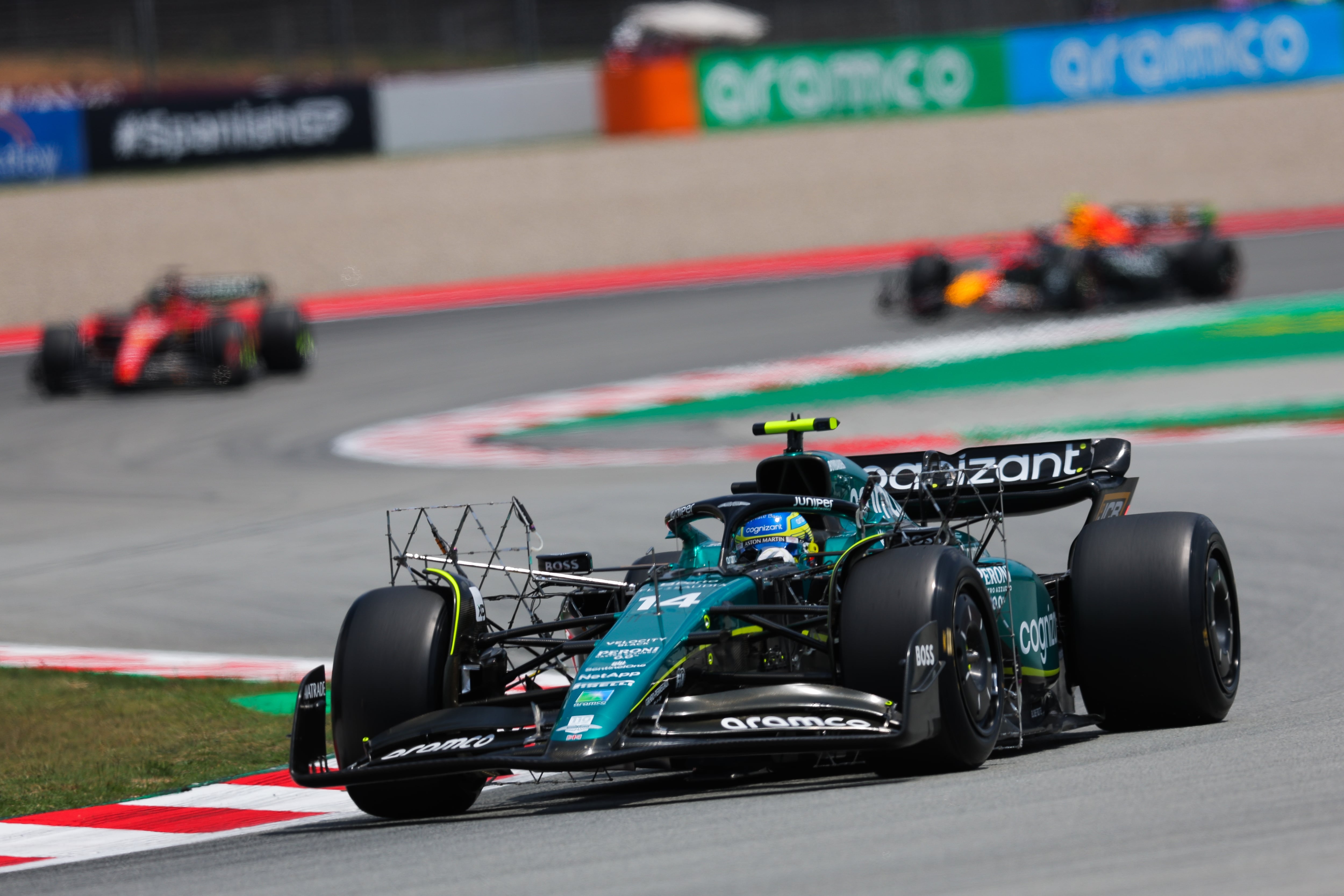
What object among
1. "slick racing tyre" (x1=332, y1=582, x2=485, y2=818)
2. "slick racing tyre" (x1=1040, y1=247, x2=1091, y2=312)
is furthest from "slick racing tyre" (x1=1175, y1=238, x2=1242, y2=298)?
"slick racing tyre" (x1=332, y1=582, x2=485, y2=818)

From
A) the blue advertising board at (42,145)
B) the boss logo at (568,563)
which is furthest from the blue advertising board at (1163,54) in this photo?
the boss logo at (568,563)

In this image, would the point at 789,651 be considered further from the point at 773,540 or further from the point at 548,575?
the point at 548,575

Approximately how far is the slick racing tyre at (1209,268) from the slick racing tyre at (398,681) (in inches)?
810

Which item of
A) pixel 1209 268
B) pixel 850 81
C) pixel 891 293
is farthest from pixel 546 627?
pixel 850 81

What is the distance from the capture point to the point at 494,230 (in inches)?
1330

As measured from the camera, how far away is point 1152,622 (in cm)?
830

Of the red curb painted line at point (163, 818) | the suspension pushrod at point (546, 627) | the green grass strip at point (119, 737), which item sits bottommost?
the green grass strip at point (119, 737)

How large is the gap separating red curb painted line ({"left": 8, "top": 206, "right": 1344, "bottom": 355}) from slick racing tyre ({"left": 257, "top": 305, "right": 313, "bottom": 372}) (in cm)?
493

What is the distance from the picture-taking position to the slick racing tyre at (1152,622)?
8258 millimetres

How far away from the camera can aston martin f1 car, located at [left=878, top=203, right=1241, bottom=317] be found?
87.1 ft

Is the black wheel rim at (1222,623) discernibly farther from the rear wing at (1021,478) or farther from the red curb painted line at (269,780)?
the red curb painted line at (269,780)

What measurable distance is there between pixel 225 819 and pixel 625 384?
639 inches

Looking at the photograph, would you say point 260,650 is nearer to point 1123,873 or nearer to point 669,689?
point 669,689

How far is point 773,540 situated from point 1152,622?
160 centimetres
